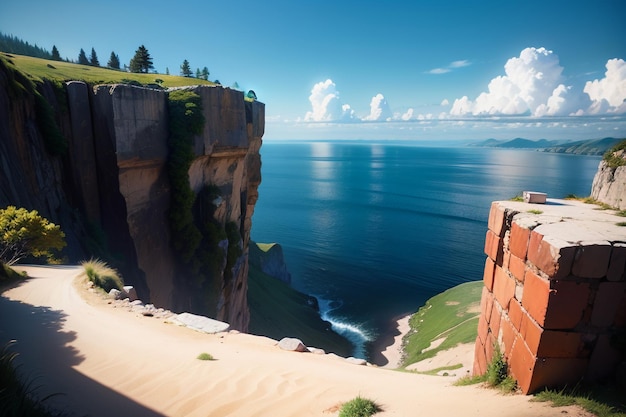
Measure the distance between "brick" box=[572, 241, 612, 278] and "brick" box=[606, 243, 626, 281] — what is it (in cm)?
6

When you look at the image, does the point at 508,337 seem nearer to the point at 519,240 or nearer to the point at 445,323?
the point at 519,240

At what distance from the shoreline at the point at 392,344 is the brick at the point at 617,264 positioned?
3118cm

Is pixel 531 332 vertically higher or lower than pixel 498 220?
lower

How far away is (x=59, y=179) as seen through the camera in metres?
18.5

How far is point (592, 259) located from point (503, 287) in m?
2.08

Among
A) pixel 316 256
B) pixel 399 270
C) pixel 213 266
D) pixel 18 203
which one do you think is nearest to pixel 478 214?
pixel 399 270

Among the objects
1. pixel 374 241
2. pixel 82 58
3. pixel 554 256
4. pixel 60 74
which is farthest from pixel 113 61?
pixel 554 256

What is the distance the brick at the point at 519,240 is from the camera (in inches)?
222

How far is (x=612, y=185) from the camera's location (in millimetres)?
6953

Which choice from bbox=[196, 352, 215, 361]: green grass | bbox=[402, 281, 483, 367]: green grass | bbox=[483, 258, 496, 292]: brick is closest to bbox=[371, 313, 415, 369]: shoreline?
bbox=[402, 281, 483, 367]: green grass

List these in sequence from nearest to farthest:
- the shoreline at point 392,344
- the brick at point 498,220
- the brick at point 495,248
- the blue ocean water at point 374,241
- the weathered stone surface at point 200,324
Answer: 1. the brick at point 498,220
2. the brick at point 495,248
3. the weathered stone surface at point 200,324
4. the shoreline at point 392,344
5. the blue ocean water at point 374,241

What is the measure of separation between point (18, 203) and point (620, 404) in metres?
20.7

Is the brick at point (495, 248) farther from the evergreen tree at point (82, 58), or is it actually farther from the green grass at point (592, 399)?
the evergreen tree at point (82, 58)

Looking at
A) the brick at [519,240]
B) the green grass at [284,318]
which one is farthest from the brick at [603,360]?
the green grass at [284,318]
